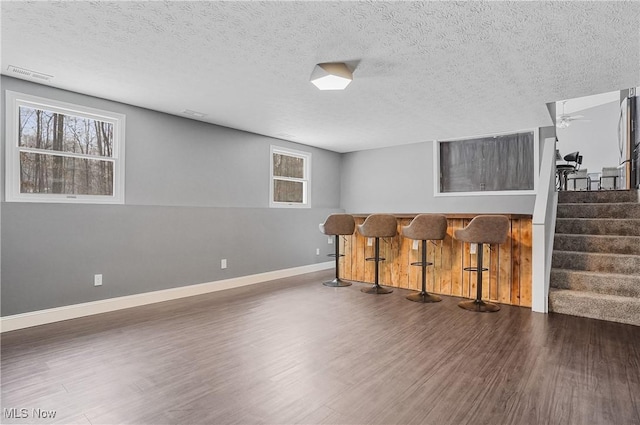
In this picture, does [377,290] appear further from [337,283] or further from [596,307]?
[596,307]

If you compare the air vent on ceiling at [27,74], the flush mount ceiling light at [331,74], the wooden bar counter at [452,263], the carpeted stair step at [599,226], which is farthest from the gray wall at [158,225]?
the carpeted stair step at [599,226]

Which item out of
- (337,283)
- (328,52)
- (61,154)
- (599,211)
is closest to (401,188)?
(337,283)

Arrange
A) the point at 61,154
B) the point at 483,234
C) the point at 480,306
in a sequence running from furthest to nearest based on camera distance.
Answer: the point at 480,306
the point at 483,234
the point at 61,154

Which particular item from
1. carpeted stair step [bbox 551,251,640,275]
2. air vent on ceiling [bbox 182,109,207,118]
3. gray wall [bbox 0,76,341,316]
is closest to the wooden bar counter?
carpeted stair step [bbox 551,251,640,275]

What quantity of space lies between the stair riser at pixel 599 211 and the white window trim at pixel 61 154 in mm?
6009

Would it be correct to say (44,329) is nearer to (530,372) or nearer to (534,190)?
(530,372)

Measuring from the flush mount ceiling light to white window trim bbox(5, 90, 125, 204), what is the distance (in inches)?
102

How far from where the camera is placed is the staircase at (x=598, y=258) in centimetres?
355

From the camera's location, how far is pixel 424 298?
171 inches

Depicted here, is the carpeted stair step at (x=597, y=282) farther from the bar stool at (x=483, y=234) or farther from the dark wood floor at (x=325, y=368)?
the bar stool at (x=483, y=234)

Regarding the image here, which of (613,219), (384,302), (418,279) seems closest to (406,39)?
(384,302)

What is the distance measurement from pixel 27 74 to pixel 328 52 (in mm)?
2913

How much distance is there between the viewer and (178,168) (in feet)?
15.1

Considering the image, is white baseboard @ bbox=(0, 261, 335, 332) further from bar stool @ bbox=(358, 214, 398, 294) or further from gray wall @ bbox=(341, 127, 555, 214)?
gray wall @ bbox=(341, 127, 555, 214)
